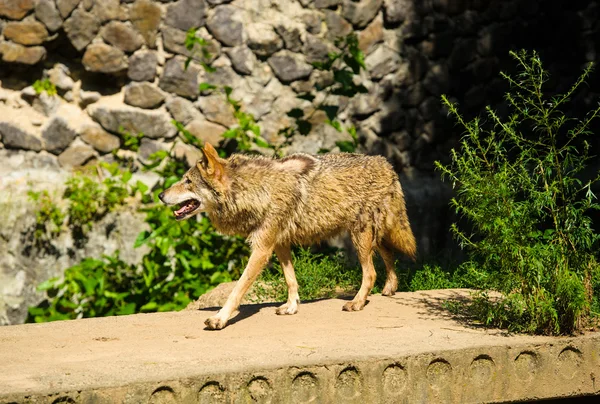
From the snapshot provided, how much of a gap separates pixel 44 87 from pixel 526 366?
543 cm

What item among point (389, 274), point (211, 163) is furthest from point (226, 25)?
point (389, 274)

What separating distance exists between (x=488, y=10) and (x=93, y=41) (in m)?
4.48

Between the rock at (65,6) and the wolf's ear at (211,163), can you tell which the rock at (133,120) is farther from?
the wolf's ear at (211,163)

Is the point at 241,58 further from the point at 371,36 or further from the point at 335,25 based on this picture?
the point at 371,36

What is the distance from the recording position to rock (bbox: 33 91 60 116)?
27.1 ft

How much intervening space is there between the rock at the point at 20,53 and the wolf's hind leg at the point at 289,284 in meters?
3.51

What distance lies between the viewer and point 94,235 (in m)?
8.24

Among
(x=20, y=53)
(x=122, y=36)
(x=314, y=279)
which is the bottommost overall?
(x=314, y=279)

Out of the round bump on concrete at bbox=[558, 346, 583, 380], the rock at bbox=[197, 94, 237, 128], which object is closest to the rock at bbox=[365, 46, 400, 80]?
the rock at bbox=[197, 94, 237, 128]

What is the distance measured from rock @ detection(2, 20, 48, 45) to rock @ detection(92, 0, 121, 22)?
0.54m

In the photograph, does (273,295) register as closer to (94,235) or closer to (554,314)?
(94,235)

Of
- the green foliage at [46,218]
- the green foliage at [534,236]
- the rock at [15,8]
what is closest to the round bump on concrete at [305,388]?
the green foliage at [534,236]

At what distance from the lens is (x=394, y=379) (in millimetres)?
4738

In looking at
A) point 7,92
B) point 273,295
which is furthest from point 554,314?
point 7,92
